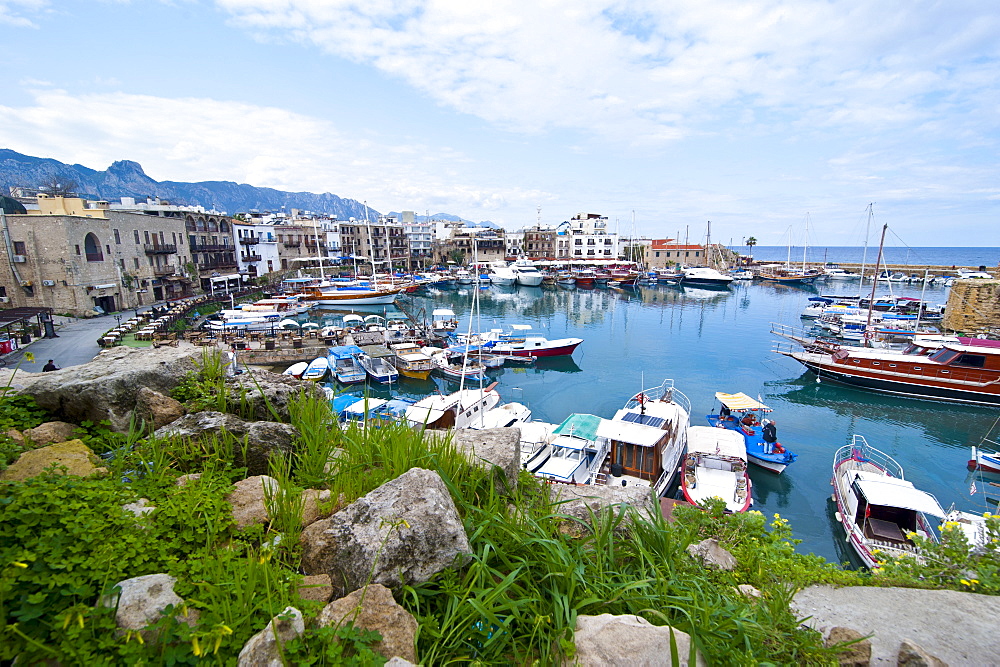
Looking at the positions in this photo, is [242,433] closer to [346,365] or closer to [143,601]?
[143,601]

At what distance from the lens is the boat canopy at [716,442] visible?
54.1 feet

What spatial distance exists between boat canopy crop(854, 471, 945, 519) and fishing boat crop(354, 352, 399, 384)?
78.1ft

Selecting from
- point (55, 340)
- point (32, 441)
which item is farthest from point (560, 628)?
point (55, 340)

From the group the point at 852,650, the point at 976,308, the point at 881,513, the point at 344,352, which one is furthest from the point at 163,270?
the point at 976,308

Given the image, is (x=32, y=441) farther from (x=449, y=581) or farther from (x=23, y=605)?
(x=449, y=581)

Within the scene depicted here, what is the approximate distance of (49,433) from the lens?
3727 millimetres

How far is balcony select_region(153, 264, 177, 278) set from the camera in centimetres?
4623

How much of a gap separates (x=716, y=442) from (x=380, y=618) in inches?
691

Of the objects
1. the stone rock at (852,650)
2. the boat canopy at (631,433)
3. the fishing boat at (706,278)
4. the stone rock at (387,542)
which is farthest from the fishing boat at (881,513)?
the fishing boat at (706,278)

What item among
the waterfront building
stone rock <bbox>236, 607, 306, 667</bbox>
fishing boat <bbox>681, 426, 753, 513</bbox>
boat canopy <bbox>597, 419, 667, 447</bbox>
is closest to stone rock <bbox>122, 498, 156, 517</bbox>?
stone rock <bbox>236, 607, 306, 667</bbox>

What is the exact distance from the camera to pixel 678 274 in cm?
9300

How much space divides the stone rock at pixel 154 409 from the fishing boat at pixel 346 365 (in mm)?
24415

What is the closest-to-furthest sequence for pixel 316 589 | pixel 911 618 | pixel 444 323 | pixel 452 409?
pixel 316 589
pixel 911 618
pixel 452 409
pixel 444 323

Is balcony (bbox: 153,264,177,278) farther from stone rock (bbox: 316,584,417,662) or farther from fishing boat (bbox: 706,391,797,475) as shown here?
stone rock (bbox: 316,584,417,662)
